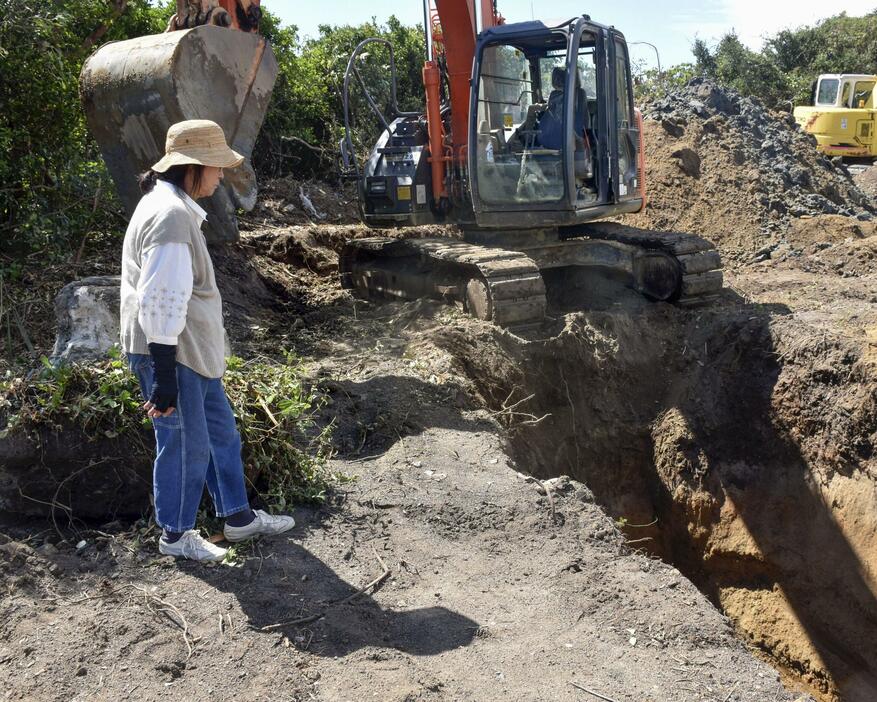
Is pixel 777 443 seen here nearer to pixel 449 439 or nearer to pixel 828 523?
pixel 828 523

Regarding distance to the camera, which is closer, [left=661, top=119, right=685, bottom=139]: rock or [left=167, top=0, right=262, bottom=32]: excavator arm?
[left=167, top=0, right=262, bottom=32]: excavator arm

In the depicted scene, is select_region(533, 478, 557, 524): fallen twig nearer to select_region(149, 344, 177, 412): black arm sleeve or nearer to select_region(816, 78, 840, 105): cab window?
select_region(149, 344, 177, 412): black arm sleeve

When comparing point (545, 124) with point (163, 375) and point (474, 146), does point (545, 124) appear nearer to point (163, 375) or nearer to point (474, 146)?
point (474, 146)

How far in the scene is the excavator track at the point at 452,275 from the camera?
23.6ft

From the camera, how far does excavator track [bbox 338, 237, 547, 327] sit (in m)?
7.19

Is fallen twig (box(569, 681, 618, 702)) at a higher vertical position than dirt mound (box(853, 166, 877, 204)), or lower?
lower

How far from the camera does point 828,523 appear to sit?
661cm

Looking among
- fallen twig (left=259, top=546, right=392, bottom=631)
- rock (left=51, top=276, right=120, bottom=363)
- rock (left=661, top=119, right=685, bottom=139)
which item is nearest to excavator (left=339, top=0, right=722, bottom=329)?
rock (left=51, top=276, right=120, bottom=363)

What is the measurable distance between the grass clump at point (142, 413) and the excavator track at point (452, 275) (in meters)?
2.87

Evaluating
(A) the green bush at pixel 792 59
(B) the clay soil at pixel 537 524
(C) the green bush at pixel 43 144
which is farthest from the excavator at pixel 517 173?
(A) the green bush at pixel 792 59

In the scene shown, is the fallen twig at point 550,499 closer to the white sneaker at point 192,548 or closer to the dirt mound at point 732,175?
the white sneaker at point 192,548

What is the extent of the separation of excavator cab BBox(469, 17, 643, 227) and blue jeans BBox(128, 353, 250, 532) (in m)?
4.50

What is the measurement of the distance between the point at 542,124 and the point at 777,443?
11.3ft

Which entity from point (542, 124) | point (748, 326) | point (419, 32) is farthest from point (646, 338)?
point (419, 32)
